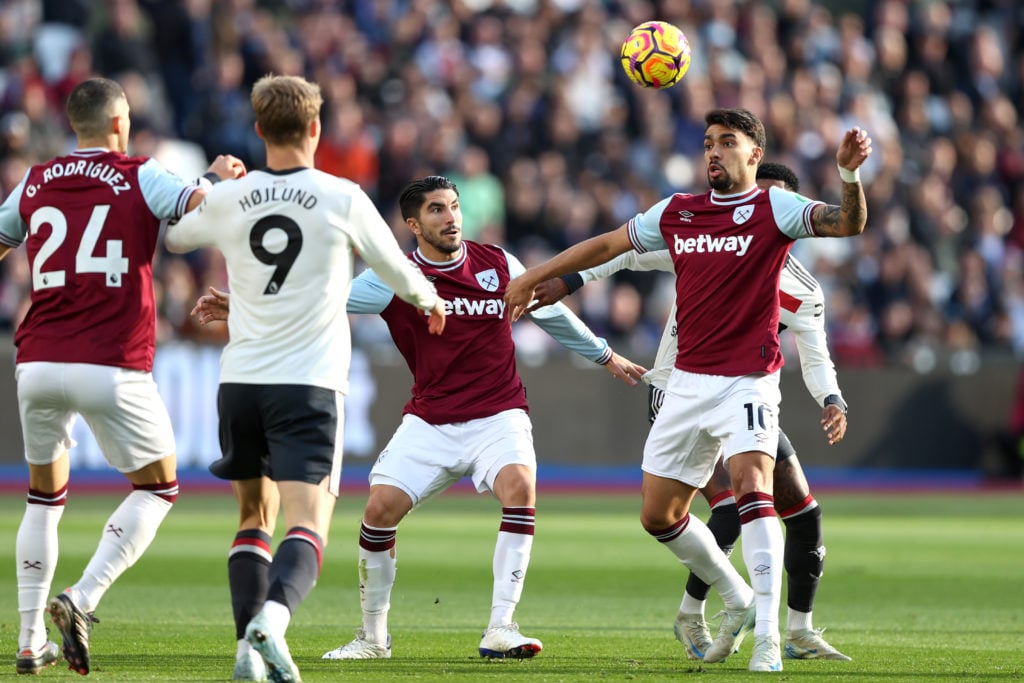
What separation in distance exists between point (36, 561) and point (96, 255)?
Result: 1422 millimetres

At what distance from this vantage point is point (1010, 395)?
70.6 feet

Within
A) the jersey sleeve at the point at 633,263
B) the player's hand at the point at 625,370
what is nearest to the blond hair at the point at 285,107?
the jersey sleeve at the point at 633,263

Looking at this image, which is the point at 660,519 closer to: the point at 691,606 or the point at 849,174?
the point at 691,606

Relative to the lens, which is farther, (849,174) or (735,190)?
(735,190)

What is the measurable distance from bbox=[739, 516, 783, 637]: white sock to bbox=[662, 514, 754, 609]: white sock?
59 cm

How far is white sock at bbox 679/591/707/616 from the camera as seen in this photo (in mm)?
8438

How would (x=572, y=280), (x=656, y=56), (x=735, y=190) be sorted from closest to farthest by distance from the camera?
(x=735, y=190), (x=572, y=280), (x=656, y=56)

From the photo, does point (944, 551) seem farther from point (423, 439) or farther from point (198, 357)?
point (198, 357)

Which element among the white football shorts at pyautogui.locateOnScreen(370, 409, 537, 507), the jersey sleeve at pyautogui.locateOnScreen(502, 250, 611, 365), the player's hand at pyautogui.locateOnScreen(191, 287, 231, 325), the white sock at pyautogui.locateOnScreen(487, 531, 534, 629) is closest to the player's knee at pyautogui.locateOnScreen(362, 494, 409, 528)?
the white football shorts at pyautogui.locateOnScreen(370, 409, 537, 507)

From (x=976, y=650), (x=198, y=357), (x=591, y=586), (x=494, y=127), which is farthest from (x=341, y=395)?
(x=494, y=127)

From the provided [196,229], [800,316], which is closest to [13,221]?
[196,229]

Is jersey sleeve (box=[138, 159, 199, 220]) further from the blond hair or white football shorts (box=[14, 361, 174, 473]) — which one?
white football shorts (box=[14, 361, 174, 473])

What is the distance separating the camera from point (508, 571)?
8.07 m

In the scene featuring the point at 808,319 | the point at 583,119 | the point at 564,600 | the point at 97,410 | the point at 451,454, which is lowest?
the point at 564,600
